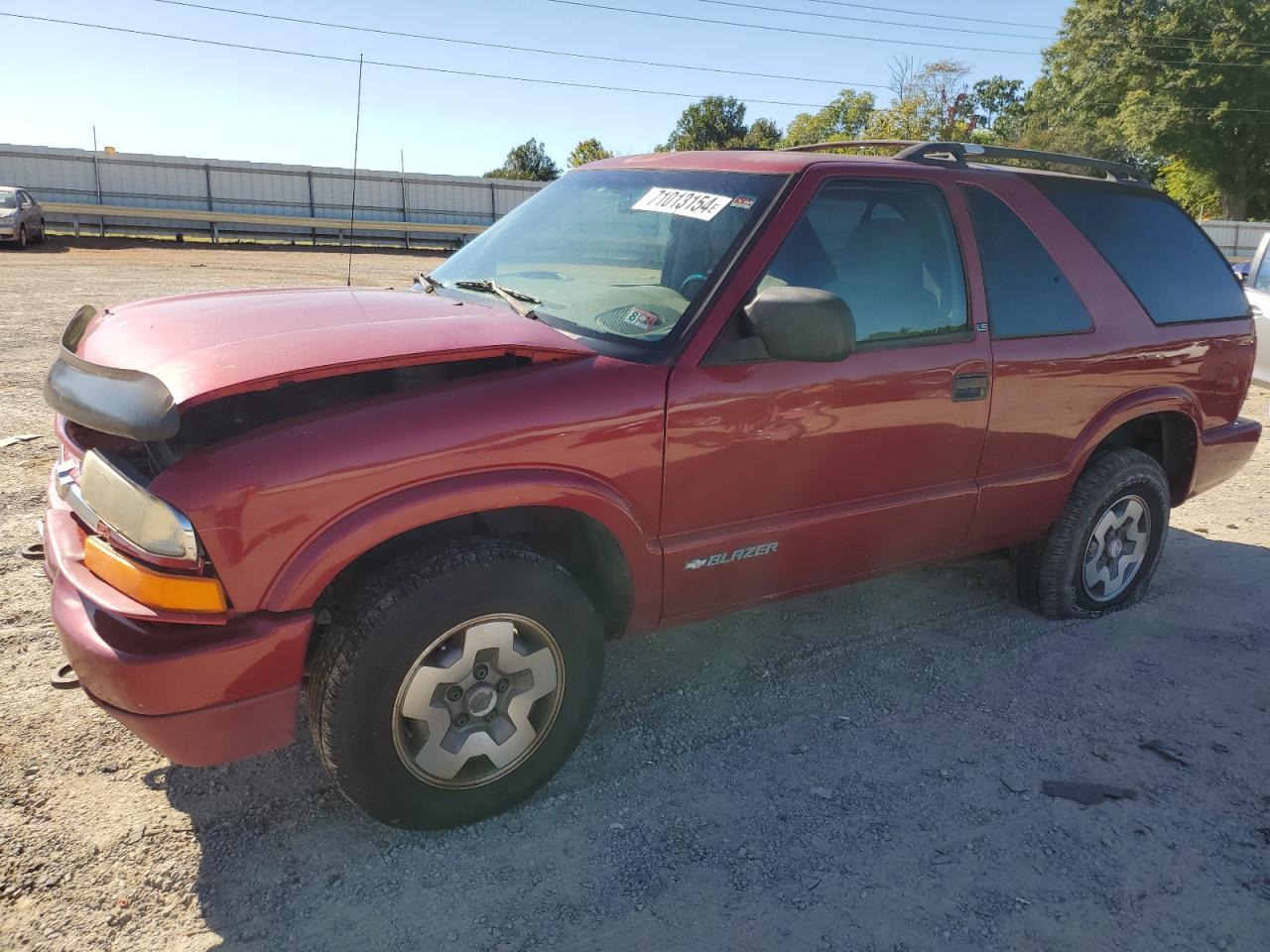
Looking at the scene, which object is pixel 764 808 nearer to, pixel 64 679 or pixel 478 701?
pixel 478 701

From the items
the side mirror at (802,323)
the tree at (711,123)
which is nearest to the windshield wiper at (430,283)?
the side mirror at (802,323)

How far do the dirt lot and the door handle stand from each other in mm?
1125

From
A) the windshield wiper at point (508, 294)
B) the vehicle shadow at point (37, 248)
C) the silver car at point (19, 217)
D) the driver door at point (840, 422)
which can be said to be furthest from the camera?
the vehicle shadow at point (37, 248)

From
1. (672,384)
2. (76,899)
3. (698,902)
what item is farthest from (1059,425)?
(76,899)

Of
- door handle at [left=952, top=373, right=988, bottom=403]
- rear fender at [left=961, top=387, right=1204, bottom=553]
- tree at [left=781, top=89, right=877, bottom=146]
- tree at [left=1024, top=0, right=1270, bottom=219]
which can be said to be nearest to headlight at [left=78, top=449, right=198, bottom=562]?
door handle at [left=952, top=373, right=988, bottom=403]

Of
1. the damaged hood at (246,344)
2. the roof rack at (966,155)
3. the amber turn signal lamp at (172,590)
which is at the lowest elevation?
the amber turn signal lamp at (172,590)

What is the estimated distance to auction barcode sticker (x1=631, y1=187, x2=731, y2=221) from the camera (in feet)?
10.5

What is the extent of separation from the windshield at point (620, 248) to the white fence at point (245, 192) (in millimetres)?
22458

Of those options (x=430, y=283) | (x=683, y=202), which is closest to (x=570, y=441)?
(x=683, y=202)

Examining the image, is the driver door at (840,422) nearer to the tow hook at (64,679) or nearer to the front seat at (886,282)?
the front seat at (886,282)

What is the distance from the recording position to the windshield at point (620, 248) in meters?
3.05

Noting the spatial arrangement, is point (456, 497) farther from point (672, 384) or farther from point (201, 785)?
point (201, 785)

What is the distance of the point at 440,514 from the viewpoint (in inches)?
97.5

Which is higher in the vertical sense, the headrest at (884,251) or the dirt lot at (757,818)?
the headrest at (884,251)
